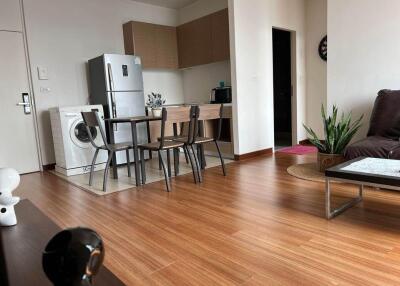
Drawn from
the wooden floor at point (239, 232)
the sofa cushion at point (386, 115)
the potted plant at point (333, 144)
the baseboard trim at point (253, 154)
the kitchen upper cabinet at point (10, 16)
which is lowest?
the wooden floor at point (239, 232)

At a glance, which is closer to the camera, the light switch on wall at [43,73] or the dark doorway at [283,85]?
the light switch on wall at [43,73]

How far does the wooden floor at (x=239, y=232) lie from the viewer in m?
1.55

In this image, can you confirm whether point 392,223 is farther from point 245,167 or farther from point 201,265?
point 245,167

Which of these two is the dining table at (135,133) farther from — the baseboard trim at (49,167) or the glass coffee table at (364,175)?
the glass coffee table at (364,175)

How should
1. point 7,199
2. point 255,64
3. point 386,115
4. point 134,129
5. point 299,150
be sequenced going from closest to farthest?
point 7,199
point 386,115
point 134,129
point 255,64
point 299,150

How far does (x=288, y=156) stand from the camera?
177 inches

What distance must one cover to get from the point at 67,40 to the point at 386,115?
14.5ft

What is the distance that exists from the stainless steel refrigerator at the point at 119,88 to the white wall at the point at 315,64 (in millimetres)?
3051

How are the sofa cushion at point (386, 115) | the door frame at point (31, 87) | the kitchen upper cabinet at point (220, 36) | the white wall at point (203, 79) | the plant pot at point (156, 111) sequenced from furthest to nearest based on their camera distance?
the white wall at point (203, 79) → the plant pot at point (156, 111) → the kitchen upper cabinet at point (220, 36) → the door frame at point (31, 87) → the sofa cushion at point (386, 115)

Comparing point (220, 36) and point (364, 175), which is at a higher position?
point (220, 36)

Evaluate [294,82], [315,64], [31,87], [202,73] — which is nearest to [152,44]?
[202,73]

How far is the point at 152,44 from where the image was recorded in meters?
5.21

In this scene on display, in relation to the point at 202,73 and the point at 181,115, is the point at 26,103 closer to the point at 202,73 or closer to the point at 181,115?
the point at 181,115

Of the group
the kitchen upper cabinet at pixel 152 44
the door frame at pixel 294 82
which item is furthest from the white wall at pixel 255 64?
the kitchen upper cabinet at pixel 152 44
